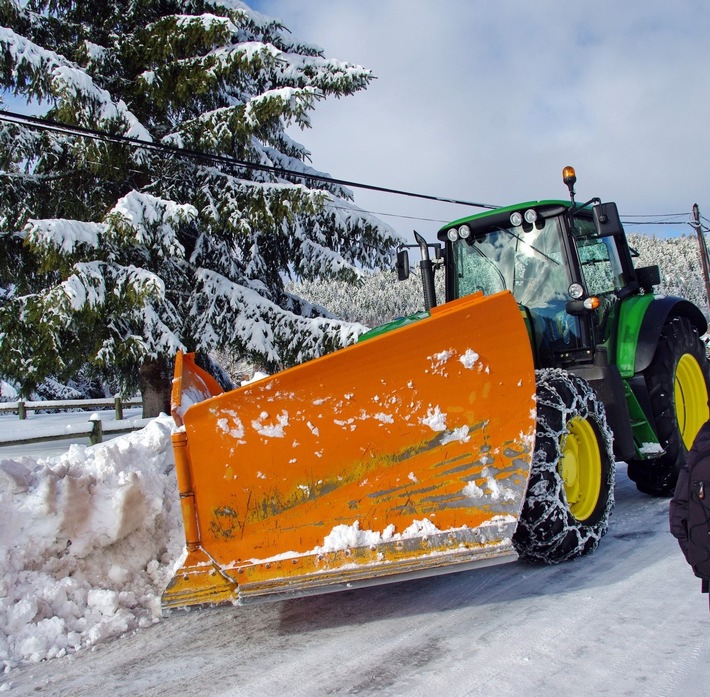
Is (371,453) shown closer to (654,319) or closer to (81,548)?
(81,548)

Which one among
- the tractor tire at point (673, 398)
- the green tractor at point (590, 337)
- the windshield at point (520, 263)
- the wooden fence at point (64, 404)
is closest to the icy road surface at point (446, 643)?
the green tractor at point (590, 337)

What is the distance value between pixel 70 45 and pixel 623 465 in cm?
1062

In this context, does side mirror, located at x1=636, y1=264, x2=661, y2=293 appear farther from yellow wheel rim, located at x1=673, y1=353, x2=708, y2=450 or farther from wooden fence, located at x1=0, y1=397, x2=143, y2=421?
wooden fence, located at x1=0, y1=397, x2=143, y2=421

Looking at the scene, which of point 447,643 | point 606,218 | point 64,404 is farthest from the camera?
point 64,404

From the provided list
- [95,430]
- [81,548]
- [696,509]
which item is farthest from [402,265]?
[95,430]

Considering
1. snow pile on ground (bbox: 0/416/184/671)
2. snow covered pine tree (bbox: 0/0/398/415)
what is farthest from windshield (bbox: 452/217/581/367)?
snow covered pine tree (bbox: 0/0/398/415)

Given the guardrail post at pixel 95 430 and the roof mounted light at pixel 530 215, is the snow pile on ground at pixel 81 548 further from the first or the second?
the guardrail post at pixel 95 430

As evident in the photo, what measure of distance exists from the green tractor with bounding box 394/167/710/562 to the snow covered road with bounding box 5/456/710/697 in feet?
1.45

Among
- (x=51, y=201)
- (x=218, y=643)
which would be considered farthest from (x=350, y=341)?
(x=218, y=643)

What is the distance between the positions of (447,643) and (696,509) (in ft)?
4.37

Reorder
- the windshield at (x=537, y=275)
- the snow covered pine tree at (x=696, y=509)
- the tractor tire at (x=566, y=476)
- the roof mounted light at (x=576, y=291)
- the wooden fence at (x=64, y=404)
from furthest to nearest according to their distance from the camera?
1. the wooden fence at (x=64, y=404)
2. the windshield at (x=537, y=275)
3. the roof mounted light at (x=576, y=291)
4. the tractor tire at (x=566, y=476)
5. the snow covered pine tree at (x=696, y=509)

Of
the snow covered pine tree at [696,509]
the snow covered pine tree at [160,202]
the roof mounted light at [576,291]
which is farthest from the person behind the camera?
the snow covered pine tree at [160,202]

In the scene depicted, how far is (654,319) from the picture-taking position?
5.26 meters

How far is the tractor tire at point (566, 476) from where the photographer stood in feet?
12.1
